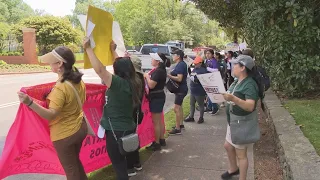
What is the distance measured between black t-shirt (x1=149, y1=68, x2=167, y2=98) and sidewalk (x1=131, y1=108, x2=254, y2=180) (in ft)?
3.17

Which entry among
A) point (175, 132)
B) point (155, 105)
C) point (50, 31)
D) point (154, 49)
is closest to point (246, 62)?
point (155, 105)

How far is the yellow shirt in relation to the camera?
299cm

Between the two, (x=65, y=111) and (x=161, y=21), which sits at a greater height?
(x=161, y=21)

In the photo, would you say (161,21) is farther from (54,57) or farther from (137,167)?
(54,57)

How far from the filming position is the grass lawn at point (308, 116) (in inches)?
175

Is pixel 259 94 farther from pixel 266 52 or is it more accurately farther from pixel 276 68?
pixel 266 52

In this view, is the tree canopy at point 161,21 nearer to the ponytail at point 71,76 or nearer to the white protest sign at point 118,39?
the white protest sign at point 118,39

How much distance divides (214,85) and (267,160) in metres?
1.88

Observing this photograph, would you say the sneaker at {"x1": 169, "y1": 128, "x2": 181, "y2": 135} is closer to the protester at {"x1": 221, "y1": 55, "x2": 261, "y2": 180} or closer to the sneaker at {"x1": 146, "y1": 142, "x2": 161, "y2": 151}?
the sneaker at {"x1": 146, "y1": 142, "x2": 161, "y2": 151}

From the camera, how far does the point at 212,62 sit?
882cm

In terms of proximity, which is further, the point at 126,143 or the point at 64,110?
the point at 126,143

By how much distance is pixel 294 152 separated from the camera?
3795mm

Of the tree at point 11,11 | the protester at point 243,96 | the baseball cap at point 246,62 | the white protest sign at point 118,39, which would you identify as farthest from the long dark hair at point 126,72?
the tree at point 11,11

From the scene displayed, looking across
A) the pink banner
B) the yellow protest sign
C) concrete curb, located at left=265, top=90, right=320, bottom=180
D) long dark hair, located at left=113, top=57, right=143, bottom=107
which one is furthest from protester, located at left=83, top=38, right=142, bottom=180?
concrete curb, located at left=265, top=90, right=320, bottom=180
